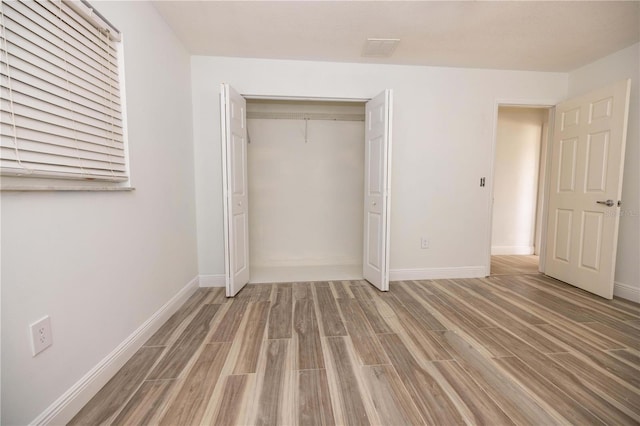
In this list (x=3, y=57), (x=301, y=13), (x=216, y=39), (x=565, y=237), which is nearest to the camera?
(x=3, y=57)

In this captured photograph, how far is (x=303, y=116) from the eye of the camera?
344 cm

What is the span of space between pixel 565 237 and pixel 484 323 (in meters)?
1.81

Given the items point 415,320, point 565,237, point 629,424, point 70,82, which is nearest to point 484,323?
point 415,320

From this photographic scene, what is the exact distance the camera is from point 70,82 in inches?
45.8

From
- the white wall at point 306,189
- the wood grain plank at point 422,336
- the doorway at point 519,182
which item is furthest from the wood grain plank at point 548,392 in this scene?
the doorway at point 519,182

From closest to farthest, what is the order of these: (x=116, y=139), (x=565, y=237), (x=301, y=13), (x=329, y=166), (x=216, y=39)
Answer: (x=116, y=139)
(x=301, y=13)
(x=216, y=39)
(x=565, y=237)
(x=329, y=166)

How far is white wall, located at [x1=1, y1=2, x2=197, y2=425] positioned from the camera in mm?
937

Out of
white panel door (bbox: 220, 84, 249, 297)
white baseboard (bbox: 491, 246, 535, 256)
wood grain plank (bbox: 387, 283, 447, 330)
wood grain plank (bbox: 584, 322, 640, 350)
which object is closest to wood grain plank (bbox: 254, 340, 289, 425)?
white panel door (bbox: 220, 84, 249, 297)

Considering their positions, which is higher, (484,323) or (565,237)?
(565,237)

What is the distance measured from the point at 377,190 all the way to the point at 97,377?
8.24 feet

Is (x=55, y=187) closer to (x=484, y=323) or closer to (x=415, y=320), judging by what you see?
(x=415, y=320)

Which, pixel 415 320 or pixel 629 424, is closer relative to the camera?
pixel 629 424

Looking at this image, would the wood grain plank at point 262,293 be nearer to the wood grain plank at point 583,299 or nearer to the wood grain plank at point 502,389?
the wood grain plank at point 502,389

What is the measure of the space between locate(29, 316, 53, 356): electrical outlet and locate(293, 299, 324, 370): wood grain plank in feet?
3.81
